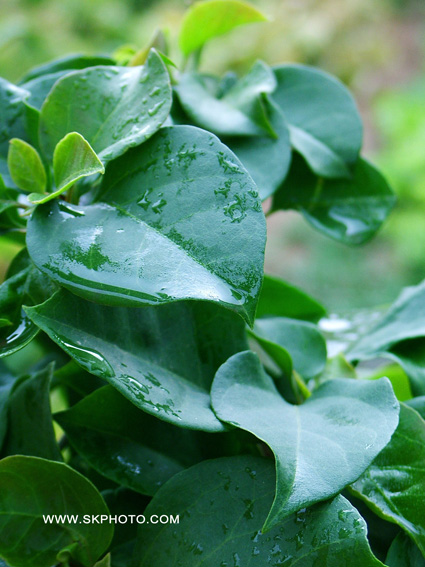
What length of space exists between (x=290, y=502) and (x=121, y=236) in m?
0.14

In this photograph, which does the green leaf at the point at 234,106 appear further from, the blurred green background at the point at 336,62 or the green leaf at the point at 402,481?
the blurred green background at the point at 336,62

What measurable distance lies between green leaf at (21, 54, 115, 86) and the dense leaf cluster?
0.12 feet

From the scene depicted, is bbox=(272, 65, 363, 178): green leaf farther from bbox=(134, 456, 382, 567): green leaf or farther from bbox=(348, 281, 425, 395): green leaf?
bbox=(134, 456, 382, 567): green leaf

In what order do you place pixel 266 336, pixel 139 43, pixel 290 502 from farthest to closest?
pixel 139 43
pixel 266 336
pixel 290 502

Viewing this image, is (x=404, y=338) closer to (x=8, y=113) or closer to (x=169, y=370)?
(x=169, y=370)

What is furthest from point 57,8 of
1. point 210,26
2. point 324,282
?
point 210,26

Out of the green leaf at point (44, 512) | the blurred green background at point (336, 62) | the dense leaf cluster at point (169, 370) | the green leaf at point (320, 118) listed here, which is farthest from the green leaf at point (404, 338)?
the blurred green background at point (336, 62)

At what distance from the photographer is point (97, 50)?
11.9ft

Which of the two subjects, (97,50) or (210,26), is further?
(97,50)

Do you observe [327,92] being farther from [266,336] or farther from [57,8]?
[57,8]

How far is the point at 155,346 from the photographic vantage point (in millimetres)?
321

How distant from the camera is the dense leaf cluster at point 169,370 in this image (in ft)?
0.89

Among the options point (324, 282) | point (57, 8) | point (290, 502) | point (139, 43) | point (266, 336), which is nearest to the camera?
point (290, 502)

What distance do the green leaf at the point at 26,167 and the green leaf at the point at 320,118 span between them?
0.18 meters
